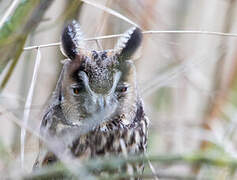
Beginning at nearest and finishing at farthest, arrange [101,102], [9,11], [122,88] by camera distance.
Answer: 1. [9,11]
2. [101,102]
3. [122,88]

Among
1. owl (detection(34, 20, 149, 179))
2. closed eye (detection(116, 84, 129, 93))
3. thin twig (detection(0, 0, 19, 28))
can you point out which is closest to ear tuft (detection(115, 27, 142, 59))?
owl (detection(34, 20, 149, 179))

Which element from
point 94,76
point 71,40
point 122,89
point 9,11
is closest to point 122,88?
point 122,89

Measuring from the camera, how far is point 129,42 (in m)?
1.89

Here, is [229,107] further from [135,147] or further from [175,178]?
[175,178]

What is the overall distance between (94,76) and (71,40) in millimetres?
145

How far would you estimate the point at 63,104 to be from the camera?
6.43ft

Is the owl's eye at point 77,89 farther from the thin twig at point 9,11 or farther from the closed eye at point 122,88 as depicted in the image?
the thin twig at point 9,11

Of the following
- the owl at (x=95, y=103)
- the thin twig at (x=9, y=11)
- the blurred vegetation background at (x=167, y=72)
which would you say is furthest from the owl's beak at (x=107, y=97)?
the thin twig at (x=9, y=11)

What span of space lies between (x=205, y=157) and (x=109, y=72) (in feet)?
2.58

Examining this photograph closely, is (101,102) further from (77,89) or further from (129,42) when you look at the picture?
(129,42)

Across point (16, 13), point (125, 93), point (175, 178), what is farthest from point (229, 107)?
point (175, 178)

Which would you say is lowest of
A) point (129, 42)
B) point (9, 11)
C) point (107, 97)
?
point (107, 97)

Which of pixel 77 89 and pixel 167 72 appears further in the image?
pixel 167 72

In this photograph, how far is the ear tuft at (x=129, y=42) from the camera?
1.84m
